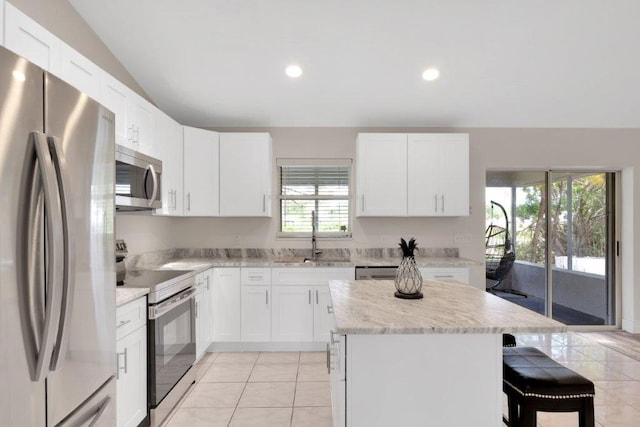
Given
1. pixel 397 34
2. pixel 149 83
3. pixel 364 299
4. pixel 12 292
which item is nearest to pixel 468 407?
pixel 364 299

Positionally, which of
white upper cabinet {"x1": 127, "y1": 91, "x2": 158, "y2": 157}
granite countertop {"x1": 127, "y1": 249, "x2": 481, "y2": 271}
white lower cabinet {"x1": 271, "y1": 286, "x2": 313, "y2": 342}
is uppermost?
white upper cabinet {"x1": 127, "y1": 91, "x2": 158, "y2": 157}

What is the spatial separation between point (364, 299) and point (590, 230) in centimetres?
394

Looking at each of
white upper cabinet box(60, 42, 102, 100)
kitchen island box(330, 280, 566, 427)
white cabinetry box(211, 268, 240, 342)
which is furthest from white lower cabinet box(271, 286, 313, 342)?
white upper cabinet box(60, 42, 102, 100)

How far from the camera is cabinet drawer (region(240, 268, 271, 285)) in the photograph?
3.48 meters

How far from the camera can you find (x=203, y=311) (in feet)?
10.5

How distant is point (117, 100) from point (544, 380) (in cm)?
310

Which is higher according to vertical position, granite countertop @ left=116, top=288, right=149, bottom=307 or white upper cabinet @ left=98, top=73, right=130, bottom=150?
white upper cabinet @ left=98, top=73, right=130, bottom=150

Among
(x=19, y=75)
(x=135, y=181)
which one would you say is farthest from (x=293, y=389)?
(x=19, y=75)

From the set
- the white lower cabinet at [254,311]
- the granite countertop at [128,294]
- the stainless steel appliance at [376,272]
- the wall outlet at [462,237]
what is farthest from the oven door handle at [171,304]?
the wall outlet at [462,237]

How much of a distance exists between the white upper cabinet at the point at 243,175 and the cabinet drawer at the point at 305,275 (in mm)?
717

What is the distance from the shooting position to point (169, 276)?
8.52 feet

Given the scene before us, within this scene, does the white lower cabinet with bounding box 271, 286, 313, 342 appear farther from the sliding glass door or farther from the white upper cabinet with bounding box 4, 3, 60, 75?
the white upper cabinet with bounding box 4, 3, 60, 75

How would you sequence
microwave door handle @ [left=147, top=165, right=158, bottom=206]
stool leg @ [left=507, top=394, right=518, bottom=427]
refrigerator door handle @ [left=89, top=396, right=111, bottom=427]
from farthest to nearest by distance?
microwave door handle @ [left=147, top=165, right=158, bottom=206] < stool leg @ [left=507, top=394, right=518, bottom=427] < refrigerator door handle @ [left=89, top=396, right=111, bottom=427]

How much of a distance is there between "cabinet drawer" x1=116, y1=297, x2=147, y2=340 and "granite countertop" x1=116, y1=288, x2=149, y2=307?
0.04m
